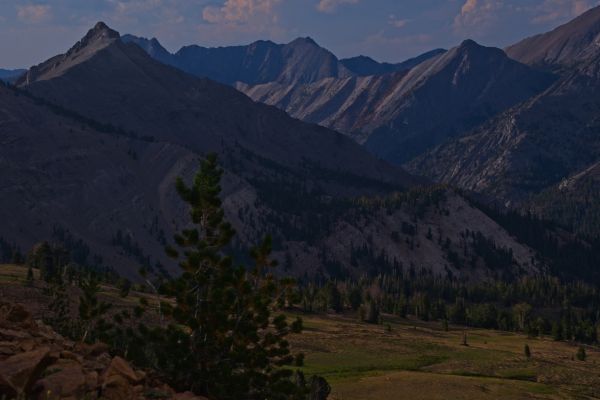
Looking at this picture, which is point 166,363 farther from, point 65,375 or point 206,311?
point 65,375

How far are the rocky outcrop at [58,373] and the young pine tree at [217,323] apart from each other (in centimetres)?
742

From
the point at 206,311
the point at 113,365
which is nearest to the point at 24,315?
the point at 113,365

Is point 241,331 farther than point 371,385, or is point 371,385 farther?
point 371,385

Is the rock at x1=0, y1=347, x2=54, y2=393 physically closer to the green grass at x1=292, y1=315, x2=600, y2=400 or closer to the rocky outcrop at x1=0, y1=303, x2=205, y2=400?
the rocky outcrop at x1=0, y1=303, x2=205, y2=400

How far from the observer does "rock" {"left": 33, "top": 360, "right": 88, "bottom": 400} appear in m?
23.0

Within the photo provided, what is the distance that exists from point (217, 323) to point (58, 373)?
15972 millimetres

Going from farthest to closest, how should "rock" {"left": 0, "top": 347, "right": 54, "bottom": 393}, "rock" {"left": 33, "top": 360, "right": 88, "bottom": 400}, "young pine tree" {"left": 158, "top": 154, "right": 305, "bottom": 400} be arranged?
1. "young pine tree" {"left": 158, "top": 154, "right": 305, "bottom": 400}
2. "rock" {"left": 33, "top": 360, "right": 88, "bottom": 400}
3. "rock" {"left": 0, "top": 347, "right": 54, "bottom": 393}

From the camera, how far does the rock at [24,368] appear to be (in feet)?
72.3

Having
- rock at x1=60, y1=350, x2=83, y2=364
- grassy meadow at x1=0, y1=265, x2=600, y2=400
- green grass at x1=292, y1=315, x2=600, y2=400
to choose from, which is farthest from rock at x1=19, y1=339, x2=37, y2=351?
green grass at x1=292, y1=315, x2=600, y2=400

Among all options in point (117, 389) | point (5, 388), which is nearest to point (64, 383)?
point (117, 389)

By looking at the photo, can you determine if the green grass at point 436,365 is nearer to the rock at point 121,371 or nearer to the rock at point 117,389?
the rock at point 121,371

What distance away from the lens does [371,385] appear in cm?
7281

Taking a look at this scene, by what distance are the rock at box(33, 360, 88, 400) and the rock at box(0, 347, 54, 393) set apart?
39 centimetres

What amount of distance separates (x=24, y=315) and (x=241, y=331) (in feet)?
43.1
